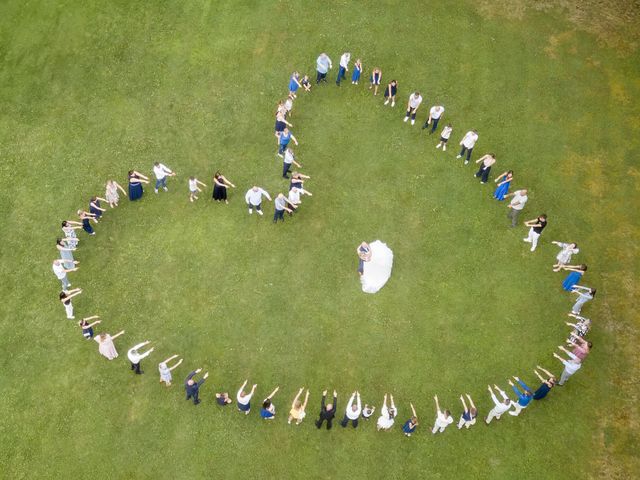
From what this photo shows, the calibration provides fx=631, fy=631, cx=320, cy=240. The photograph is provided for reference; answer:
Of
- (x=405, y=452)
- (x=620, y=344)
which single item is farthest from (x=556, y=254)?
(x=405, y=452)

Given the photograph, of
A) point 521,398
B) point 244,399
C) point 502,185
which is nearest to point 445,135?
point 502,185

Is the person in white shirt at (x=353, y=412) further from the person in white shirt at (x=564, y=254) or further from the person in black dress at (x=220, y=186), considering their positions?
the person in black dress at (x=220, y=186)

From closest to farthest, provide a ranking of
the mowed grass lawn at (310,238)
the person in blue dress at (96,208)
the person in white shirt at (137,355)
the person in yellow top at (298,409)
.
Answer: the person in yellow top at (298,409)
the mowed grass lawn at (310,238)
the person in white shirt at (137,355)
the person in blue dress at (96,208)

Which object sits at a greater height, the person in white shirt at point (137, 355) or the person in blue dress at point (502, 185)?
the person in blue dress at point (502, 185)

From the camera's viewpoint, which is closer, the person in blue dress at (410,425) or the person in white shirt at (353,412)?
the person in blue dress at (410,425)

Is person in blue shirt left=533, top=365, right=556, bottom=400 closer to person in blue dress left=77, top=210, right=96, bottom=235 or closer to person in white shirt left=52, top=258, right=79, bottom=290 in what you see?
person in white shirt left=52, top=258, right=79, bottom=290

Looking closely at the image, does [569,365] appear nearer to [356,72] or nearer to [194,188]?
[356,72]

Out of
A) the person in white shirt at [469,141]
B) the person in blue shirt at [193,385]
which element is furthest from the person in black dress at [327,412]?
the person in white shirt at [469,141]
